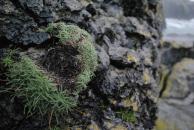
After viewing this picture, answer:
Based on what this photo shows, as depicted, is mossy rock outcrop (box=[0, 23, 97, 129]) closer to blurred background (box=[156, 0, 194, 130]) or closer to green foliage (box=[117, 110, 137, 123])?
green foliage (box=[117, 110, 137, 123])

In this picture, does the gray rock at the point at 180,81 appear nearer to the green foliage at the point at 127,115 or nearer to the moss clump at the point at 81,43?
the green foliage at the point at 127,115

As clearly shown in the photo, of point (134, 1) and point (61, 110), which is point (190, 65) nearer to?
point (134, 1)

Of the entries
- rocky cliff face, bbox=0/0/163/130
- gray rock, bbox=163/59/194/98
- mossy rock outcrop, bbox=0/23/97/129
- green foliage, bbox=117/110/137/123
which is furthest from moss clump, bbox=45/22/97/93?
gray rock, bbox=163/59/194/98

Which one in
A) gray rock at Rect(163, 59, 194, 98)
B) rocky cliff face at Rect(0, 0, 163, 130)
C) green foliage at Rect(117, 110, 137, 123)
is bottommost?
gray rock at Rect(163, 59, 194, 98)

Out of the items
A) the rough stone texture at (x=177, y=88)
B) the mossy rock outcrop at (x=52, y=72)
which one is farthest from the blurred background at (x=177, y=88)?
the mossy rock outcrop at (x=52, y=72)

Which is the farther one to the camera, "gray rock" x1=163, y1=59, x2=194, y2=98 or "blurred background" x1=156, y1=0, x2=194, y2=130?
"gray rock" x1=163, y1=59, x2=194, y2=98

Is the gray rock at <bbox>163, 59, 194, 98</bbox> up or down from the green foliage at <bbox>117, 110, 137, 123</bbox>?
down

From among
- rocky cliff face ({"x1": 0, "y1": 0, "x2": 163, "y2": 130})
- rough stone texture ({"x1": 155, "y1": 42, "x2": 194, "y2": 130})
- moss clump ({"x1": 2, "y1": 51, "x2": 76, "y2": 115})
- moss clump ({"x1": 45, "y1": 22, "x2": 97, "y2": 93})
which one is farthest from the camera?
rough stone texture ({"x1": 155, "y1": 42, "x2": 194, "y2": 130})

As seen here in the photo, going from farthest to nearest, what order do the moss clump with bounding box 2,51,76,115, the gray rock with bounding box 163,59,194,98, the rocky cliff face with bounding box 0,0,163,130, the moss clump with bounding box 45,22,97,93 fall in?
1. the gray rock with bounding box 163,59,194,98
2. the moss clump with bounding box 45,22,97,93
3. the rocky cliff face with bounding box 0,0,163,130
4. the moss clump with bounding box 2,51,76,115

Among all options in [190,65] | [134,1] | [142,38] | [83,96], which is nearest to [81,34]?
[83,96]
